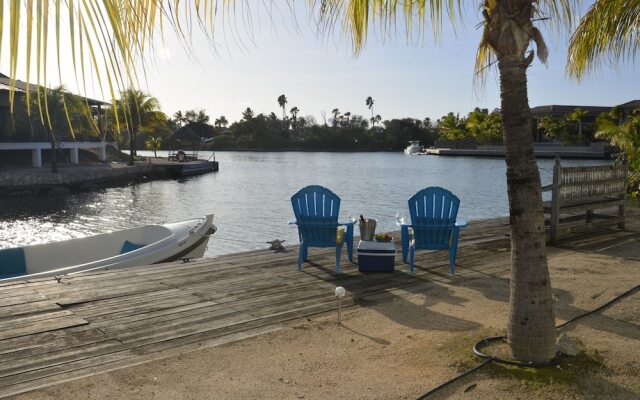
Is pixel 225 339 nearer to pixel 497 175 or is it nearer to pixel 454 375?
pixel 454 375

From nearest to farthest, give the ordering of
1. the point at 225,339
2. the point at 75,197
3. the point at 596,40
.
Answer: the point at 225,339, the point at 596,40, the point at 75,197

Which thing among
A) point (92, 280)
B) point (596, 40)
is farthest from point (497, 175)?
point (92, 280)

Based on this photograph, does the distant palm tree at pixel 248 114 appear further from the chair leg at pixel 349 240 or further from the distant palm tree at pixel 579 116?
the chair leg at pixel 349 240

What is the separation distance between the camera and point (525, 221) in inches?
143

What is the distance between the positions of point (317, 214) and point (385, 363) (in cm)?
341

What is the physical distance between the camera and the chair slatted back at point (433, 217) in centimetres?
691

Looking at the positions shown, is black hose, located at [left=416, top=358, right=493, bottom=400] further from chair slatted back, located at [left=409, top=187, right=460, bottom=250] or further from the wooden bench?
the wooden bench

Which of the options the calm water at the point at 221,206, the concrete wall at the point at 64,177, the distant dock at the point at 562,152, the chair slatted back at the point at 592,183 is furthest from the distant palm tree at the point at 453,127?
the chair slatted back at the point at 592,183

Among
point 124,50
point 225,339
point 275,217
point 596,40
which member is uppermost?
point 596,40

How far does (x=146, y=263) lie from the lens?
→ 805 cm

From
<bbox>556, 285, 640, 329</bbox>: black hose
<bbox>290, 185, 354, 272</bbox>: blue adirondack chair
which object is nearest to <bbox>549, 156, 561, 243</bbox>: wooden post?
<bbox>556, 285, 640, 329</bbox>: black hose

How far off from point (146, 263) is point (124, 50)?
23.7 feet

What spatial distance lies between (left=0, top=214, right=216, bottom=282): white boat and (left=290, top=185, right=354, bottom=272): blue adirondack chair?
2.28 m

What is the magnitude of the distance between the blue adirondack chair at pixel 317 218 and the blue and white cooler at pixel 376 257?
11.4 inches
